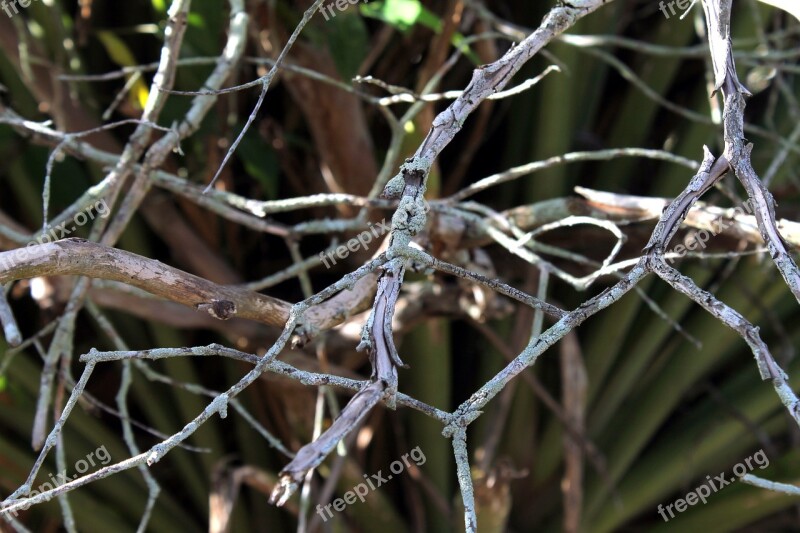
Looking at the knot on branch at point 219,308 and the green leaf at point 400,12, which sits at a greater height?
the green leaf at point 400,12

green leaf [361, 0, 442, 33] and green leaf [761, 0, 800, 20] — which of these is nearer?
green leaf [761, 0, 800, 20]

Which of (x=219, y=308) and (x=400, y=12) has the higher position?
(x=400, y=12)

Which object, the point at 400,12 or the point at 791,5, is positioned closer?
the point at 791,5

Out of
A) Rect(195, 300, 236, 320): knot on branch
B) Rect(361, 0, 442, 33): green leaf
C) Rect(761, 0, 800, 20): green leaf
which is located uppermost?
Rect(361, 0, 442, 33): green leaf

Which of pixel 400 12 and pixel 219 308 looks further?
pixel 400 12

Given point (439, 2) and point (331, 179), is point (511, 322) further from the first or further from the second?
point (439, 2)

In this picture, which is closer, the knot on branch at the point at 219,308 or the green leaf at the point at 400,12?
the knot on branch at the point at 219,308

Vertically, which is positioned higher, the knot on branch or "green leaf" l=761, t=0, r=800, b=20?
"green leaf" l=761, t=0, r=800, b=20

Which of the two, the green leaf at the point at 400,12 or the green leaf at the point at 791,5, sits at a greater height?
the green leaf at the point at 400,12

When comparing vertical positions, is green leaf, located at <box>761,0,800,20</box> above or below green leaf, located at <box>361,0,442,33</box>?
below

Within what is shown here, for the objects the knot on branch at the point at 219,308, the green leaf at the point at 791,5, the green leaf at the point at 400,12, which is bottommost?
the knot on branch at the point at 219,308

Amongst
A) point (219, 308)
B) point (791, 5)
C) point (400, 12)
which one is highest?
point (400, 12)
